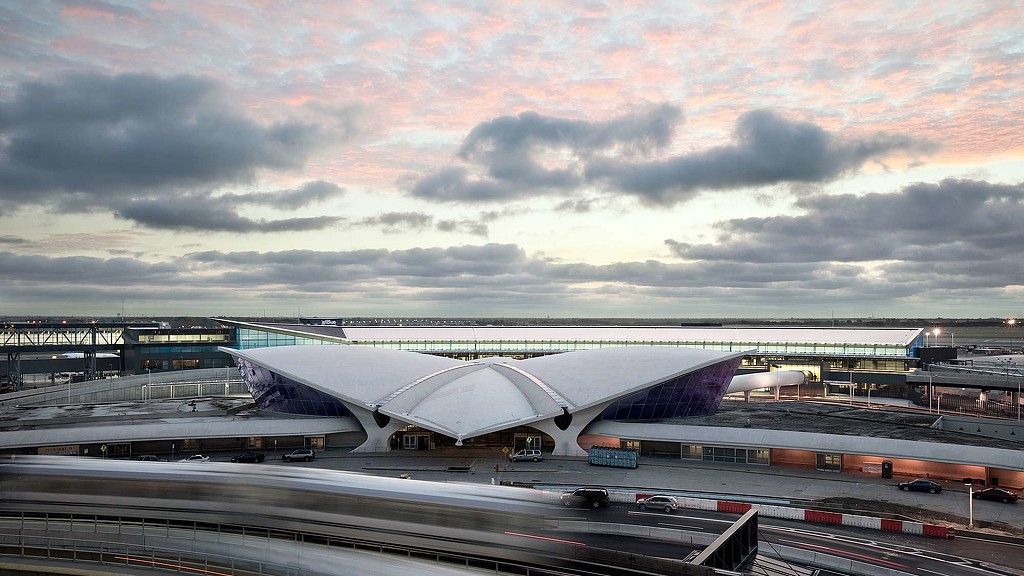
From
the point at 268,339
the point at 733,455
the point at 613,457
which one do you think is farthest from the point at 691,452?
the point at 268,339

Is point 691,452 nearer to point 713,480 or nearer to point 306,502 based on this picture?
point 713,480

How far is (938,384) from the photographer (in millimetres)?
88438

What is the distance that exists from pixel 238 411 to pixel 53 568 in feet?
153

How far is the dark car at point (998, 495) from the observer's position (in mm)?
39969

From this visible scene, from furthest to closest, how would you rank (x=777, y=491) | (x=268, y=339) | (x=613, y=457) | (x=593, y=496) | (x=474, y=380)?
(x=268, y=339), (x=474, y=380), (x=613, y=457), (x=777, y=491), (x=593, y=496)

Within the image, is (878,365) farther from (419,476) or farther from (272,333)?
(272,333)

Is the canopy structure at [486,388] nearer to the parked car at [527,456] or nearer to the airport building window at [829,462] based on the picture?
the parked car at [527,456]

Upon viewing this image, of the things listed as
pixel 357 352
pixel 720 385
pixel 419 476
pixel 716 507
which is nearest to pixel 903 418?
pixel 720 385

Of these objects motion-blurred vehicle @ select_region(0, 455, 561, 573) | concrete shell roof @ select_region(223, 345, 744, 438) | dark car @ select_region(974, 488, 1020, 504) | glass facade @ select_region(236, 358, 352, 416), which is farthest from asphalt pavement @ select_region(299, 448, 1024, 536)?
motion-blurred vehicle @ select_region(0, 455, 561, 573)

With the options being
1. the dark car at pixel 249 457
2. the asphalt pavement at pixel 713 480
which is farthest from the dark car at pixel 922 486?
the dark car at pixel 249 457

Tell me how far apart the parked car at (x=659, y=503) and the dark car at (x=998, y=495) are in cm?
1884

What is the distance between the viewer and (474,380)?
61094 mm

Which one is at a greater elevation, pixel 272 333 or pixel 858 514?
pixel 272 333

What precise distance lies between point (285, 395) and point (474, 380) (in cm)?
1748
